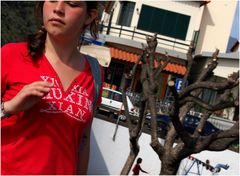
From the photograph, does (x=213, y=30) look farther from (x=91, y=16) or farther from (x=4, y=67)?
(x=4, y=67)

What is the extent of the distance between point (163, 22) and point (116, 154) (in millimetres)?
14517

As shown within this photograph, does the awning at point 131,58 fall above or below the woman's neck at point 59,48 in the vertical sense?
below

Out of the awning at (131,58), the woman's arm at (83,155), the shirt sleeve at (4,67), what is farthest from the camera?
the awning at (131,58)

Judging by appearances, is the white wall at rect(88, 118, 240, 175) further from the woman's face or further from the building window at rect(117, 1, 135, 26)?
the building window at rect(117, 1, 135, 26)

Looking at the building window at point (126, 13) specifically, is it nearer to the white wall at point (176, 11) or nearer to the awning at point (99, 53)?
the white wall at point (176, 11)

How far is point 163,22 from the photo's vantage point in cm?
2544

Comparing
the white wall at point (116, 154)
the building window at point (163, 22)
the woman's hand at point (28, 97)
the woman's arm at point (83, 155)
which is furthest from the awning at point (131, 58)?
the woman's hand at point (28, 97)

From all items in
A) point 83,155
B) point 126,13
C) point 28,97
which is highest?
point 126,13

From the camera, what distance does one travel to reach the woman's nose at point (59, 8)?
172cm

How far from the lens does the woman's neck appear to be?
5.94ft

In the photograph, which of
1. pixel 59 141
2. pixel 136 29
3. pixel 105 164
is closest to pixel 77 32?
pixel 59 141

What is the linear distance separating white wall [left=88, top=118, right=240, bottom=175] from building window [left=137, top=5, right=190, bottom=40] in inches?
555

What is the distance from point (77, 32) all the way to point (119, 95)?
17.2 meters

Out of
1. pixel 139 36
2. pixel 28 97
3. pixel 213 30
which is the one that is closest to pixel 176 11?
pixel 139 36
